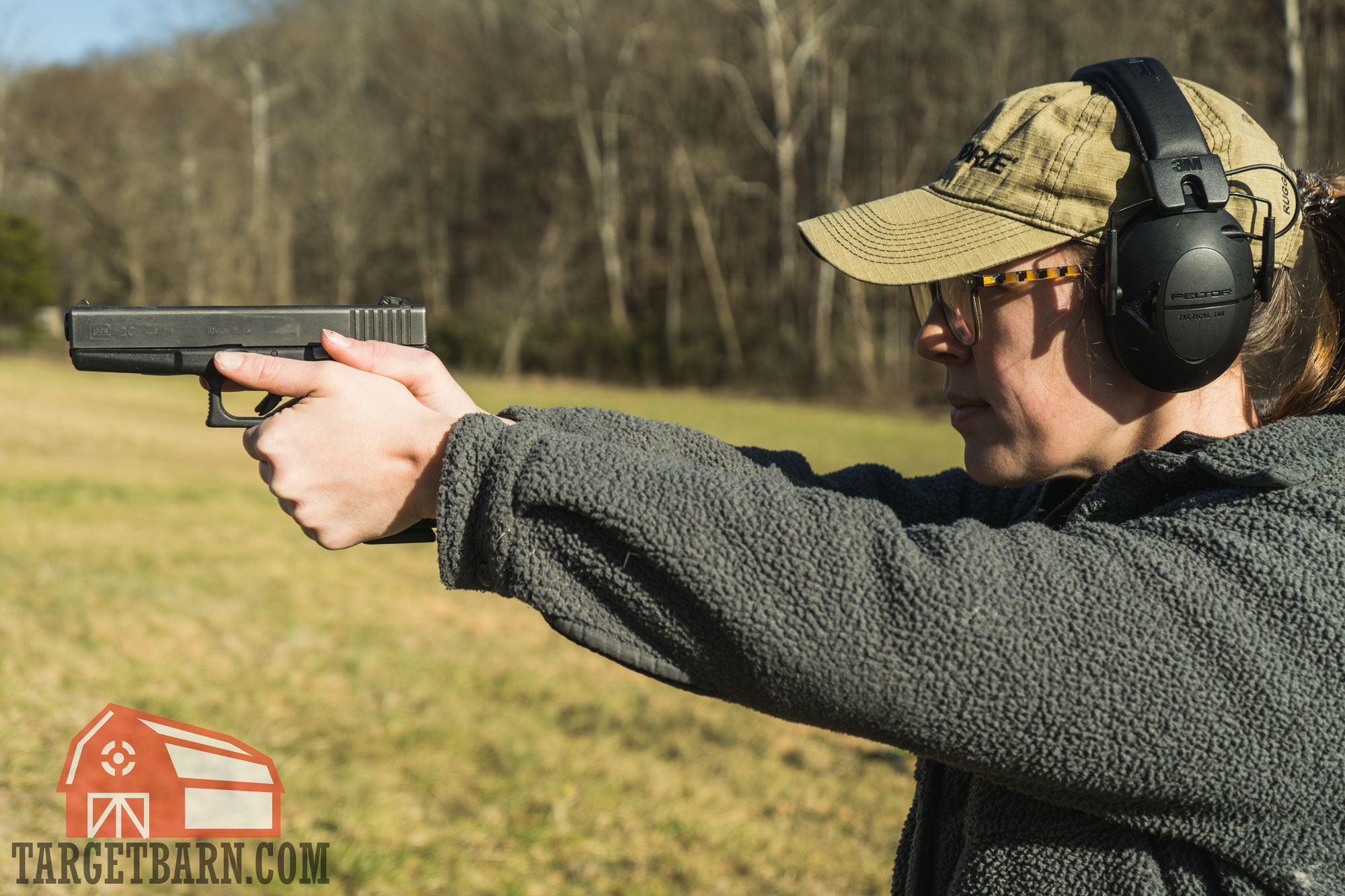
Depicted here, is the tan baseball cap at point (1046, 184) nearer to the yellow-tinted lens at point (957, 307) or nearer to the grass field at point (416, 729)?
the yellow-tinted lens at point (957, 307)

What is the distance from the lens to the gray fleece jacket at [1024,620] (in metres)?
1.03

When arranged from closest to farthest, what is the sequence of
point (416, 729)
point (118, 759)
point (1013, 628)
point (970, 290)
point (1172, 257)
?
point (1013, 628) < point (1172, 257) < point (970, 290) < point (118, 759) < point (416, 729)

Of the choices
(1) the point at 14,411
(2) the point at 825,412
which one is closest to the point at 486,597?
(1) the point at 14,411

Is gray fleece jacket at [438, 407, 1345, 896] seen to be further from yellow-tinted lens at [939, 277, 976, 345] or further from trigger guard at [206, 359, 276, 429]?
trigger guard at [206, 359, 276, 429]

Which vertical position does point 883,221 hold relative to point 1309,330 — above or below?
above

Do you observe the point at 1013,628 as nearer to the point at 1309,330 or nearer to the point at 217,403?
the point at 1309,330

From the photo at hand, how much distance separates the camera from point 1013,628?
1.04m

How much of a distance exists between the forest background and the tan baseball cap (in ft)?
78.8

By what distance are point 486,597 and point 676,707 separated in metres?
2.58

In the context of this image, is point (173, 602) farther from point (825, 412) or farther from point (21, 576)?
point (825, 412)

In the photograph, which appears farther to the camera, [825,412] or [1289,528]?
[825,412]

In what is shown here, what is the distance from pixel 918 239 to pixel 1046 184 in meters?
0.19

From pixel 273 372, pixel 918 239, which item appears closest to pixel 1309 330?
pixel 918 239

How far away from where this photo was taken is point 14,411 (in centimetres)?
1719
